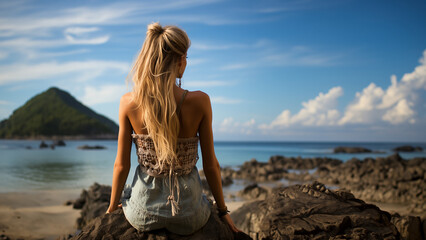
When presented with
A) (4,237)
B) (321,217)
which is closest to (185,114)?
(321,217)

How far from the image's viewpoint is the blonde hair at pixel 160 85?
2.22m

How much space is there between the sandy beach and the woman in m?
5.04

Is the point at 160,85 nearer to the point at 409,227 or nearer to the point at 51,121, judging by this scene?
the point at 409,227

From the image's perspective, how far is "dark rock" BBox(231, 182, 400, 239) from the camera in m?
2.89

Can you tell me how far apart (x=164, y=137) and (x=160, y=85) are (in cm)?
39

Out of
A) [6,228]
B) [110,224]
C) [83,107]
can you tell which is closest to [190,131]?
[110,224]

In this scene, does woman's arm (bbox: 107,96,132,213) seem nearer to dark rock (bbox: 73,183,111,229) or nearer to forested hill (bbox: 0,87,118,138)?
dark rock (bbox: 73,183,111,229)

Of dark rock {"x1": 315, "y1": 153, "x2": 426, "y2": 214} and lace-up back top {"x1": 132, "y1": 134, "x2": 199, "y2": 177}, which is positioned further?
dark rock {"x1": 315, "y1": 153, "x2": 426, "y2": 214}

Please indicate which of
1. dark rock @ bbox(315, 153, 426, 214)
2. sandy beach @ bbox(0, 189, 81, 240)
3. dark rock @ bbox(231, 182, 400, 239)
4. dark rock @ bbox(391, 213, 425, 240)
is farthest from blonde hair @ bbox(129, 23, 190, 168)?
dark rock @ bbox(315, 153, 426, 214)

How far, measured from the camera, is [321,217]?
10.1ft

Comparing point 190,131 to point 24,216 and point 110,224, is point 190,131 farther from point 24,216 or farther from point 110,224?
point 24,216

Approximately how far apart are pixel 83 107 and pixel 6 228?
3118 inches

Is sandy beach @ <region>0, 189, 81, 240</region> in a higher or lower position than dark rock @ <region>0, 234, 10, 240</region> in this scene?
lower

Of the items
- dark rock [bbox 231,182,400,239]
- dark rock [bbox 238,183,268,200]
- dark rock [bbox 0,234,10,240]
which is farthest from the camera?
dark rock [bbox 238,183,268,200]
